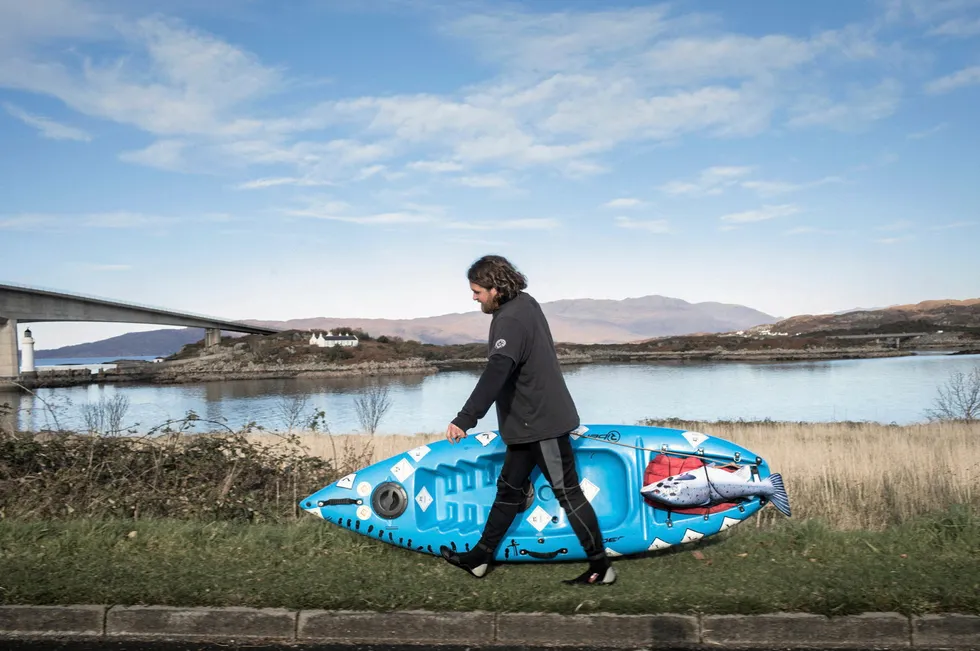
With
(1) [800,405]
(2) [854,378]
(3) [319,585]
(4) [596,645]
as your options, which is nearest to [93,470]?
(3) [319,585]

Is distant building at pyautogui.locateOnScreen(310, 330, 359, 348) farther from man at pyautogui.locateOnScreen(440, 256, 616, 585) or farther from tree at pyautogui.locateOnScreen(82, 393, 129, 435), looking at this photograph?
man at pyautogui.locateOnScreen(440, 256, 616, 585)

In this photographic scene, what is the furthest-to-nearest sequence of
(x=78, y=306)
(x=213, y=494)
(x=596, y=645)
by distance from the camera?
1. (x=78, y=306)
2. (x=213, y=494)
3. (x=596, y=645)

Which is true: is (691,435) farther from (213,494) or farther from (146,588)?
(213,494)

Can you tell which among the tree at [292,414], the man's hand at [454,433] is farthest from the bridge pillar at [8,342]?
the man's hand at [454,433]

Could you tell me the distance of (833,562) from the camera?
563cm

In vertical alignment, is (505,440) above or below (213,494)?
above

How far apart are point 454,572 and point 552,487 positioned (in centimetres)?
96

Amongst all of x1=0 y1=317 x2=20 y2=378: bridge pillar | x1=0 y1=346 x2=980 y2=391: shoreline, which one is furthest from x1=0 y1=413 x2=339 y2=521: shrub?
x1=0 y1=346 x2=980 y2=391: shoreline

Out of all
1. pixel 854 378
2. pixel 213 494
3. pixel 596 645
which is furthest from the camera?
pixel 854 378

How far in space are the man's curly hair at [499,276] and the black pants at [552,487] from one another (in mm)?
1057

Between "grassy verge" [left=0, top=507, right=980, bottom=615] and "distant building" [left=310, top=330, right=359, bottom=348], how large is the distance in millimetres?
79916

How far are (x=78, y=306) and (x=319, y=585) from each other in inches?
2303

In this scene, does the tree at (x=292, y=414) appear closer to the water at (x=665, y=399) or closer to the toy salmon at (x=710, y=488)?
the water at (x=665, y=399)

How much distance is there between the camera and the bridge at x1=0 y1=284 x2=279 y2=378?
51.2 meters
